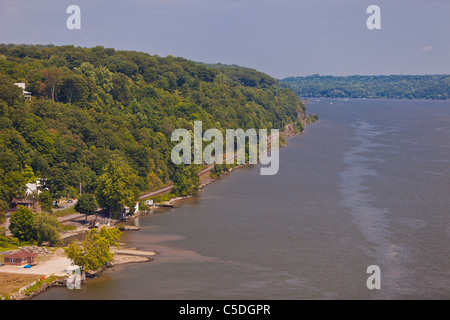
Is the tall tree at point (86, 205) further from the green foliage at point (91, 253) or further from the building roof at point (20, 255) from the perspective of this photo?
the building roof at point (20, 255)

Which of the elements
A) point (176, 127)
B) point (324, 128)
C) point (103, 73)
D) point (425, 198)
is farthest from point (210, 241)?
point (324, 128)

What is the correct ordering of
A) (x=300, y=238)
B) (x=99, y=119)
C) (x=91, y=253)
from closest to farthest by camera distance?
(x=91, y=253)
(x=300, y=238)
(x=99, y=119)

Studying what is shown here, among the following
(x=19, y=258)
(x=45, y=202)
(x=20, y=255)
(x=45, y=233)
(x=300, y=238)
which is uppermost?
(x=45, y=202)

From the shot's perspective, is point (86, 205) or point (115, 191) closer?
point (86, 205)

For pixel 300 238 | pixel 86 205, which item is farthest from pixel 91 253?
pixel 300 238

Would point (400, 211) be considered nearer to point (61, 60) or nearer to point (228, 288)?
point (228, 288)

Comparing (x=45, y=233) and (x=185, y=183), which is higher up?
(x=185, y=183)

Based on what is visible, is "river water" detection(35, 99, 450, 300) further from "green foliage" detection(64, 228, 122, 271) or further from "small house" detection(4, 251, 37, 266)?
"small house" detection(4, 251, 37, 266)

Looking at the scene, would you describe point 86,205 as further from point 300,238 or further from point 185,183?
point 300,238

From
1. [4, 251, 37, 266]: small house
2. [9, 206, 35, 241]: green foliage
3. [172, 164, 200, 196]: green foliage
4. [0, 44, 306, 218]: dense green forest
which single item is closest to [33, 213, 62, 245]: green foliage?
[9, 206, 35, 241]: green foliage
